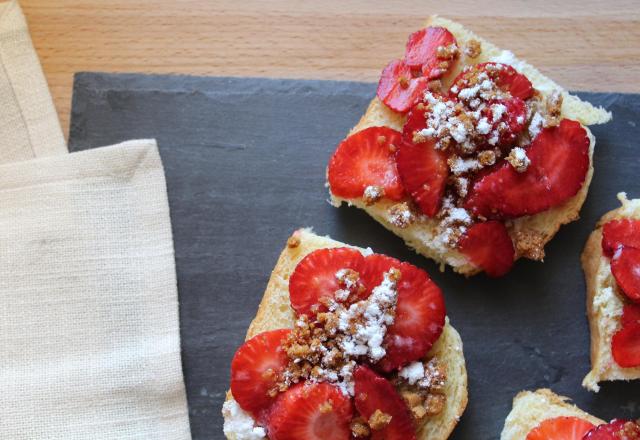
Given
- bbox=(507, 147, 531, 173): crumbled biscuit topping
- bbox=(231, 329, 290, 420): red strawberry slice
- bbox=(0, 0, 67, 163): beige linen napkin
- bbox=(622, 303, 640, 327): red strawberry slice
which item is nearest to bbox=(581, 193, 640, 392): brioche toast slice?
bbox=(622, 303, 640, 327): red strawberry slice

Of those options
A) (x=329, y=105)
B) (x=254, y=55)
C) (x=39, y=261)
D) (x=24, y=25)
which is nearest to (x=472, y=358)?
(x=329, y=105)

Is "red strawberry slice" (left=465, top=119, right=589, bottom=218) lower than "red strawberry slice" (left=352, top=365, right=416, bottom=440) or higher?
higher

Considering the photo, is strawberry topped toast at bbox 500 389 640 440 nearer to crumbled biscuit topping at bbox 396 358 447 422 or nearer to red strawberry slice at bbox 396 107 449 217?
crumbled biscuit topping at bbox 396 358 447 422

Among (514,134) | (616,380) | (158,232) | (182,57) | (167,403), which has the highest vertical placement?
(514,134)

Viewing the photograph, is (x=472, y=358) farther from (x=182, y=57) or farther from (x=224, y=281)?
(x=182, y=57)

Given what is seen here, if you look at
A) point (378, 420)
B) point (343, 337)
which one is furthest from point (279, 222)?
point (378, 420)

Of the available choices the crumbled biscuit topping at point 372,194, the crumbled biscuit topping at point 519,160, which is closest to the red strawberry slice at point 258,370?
the crumbled biscuit topping at point 372,194
